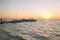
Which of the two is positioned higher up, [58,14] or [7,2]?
[7,2]

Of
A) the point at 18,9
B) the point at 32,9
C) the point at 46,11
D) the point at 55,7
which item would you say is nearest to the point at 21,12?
the point at 18,9

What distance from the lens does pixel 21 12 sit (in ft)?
14.9

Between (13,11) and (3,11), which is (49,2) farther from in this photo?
(3,11)

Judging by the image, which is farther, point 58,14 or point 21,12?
point 21,12

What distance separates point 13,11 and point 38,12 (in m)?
1.05

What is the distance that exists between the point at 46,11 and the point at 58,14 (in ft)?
1.41

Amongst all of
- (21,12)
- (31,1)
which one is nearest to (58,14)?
(31,1)

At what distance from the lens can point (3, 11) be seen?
4.59 m

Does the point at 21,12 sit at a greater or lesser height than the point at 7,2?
lesser

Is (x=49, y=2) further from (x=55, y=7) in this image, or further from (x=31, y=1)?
(x=31, y=1)

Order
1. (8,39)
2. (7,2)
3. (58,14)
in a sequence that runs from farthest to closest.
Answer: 1. (7,2)
2. (58,14)
3. (8,39)

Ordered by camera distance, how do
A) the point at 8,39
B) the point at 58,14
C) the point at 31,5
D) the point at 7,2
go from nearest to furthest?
the point at 8,39
the point at 58,14
the point at 31,5
the point at 7,2

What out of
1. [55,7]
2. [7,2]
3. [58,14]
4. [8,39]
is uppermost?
[7,2]

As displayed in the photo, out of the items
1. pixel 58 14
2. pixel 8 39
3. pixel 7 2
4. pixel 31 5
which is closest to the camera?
pixel 8 39
